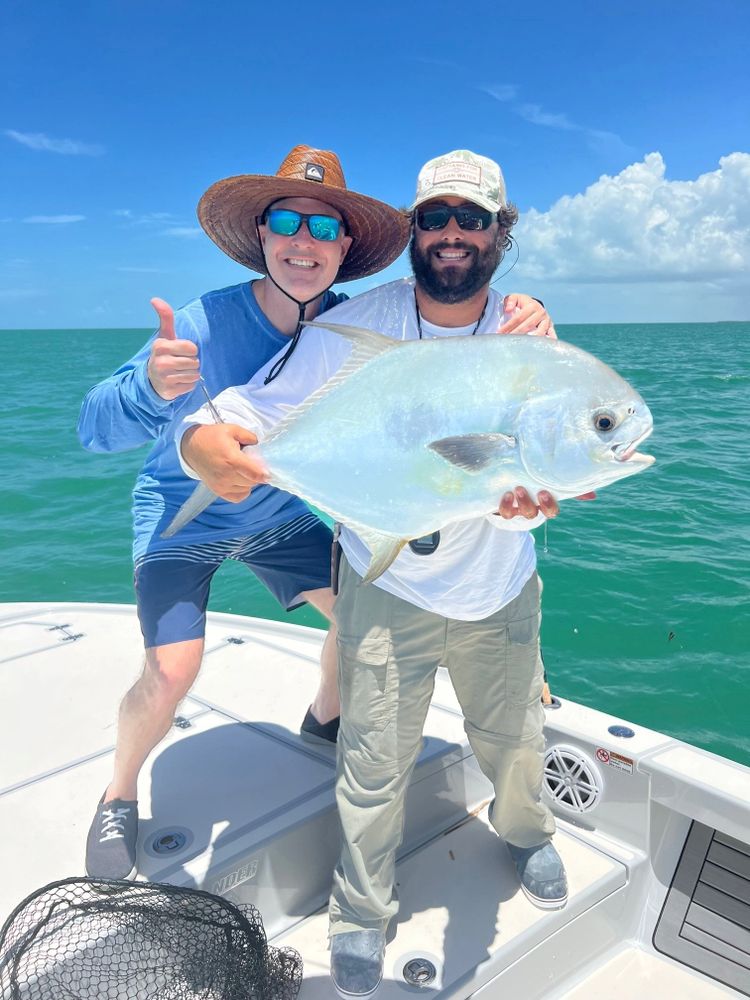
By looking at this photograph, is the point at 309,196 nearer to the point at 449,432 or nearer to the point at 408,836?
the point at 449,432

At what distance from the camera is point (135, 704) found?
7.60 feet

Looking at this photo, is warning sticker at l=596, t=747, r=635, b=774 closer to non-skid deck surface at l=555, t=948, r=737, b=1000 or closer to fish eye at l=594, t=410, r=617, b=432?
non-skid deck surface at l=555, t=948, r=737, b=1000

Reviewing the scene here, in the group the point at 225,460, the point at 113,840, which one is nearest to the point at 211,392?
the point at 225,460

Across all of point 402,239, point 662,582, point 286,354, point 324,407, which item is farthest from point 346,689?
point 662,582

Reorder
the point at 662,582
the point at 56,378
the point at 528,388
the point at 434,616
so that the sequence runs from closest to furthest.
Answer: the point at 528,388 < the point at 434,616 < the point at 662,582 < the point at 56,378

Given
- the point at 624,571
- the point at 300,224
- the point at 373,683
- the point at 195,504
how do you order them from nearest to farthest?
the point at 195,504 < the point at 373,683 < the point at 300,224 < the point at 624,571

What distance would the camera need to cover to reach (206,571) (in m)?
2.43

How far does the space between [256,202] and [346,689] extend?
1505 mm

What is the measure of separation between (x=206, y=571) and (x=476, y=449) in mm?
1184

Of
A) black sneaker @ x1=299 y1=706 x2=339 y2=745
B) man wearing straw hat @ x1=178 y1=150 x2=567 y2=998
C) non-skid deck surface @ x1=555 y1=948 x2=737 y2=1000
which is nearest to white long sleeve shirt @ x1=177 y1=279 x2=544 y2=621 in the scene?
man wearing straw hat @ x1=178 y1=150 x2=567 y2=998

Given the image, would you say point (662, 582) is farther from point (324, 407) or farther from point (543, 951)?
point (324, 407)

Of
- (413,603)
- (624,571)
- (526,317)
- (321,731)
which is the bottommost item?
(624,571)

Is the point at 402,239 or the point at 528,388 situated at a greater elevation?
the point at 402,239

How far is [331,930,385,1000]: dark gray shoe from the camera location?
204cm
